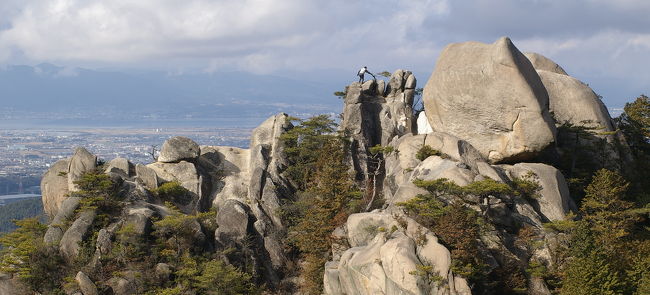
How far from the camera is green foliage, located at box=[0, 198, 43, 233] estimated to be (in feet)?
313

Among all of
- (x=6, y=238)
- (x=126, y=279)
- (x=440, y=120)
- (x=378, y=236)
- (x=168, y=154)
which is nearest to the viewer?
(x=378, y=236)

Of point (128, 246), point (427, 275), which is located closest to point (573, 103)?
point (427, 275)

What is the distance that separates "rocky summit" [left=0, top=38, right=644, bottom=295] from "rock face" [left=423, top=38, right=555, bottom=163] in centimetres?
8

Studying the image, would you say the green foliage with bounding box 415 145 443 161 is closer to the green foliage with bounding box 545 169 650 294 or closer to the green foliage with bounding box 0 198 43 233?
the green foliage with bounding box 545 169 650 294

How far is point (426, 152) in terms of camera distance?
34.7 meters

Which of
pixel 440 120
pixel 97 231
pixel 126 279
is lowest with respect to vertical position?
pixel 126 279

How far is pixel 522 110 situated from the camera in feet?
114

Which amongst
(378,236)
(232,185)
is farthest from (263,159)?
(378,236)

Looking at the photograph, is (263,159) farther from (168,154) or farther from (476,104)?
(476,104)

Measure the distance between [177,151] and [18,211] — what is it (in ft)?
233

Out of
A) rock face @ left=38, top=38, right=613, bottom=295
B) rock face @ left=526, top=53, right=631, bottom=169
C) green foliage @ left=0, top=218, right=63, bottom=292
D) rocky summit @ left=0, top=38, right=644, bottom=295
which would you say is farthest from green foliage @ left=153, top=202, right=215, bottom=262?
rock face @ left=526, top=53, right=631, bottom=169

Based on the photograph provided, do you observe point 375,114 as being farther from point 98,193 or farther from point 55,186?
point 55,186

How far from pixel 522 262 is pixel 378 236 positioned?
7.27m

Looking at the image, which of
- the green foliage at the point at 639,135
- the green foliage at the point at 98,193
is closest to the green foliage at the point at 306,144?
the green foliage at the point at 98,193
